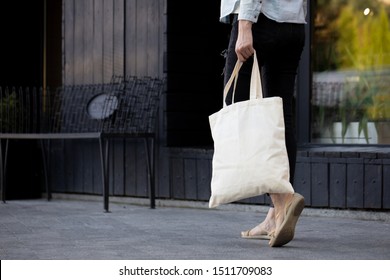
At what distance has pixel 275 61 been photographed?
15.6ft

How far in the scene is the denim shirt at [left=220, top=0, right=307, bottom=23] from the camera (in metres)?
4.53

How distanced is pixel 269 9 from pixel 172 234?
5.02 feet

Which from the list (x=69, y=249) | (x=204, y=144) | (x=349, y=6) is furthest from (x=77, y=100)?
(x=69, y=249)

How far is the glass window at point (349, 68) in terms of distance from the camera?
7.14 m

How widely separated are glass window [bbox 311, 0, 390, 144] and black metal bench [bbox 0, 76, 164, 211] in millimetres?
1333

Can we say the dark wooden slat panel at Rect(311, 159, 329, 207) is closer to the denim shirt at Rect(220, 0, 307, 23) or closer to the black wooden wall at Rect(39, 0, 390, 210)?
the black wooden wall at Rect(39, 0, 390, 210)

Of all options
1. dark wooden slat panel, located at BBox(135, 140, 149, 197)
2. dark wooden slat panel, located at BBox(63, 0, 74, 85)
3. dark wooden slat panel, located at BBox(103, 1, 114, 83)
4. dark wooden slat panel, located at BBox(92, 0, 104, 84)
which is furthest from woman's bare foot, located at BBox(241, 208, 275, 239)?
dark wooden slat panel, located at BBox(63, 0, 74, 85)

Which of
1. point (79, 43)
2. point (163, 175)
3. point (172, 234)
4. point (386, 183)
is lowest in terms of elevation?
point (172, 234)

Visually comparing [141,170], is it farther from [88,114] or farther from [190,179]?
[88,114]

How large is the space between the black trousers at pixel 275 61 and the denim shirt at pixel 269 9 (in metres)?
A: 0.04

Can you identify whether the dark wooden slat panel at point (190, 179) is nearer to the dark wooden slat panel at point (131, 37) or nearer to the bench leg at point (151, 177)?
the bench leg at point (151, 177)

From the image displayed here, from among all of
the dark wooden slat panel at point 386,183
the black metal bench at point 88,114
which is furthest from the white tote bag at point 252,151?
the black metal bench at point 88,114

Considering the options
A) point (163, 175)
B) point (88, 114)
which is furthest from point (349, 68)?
point (88, 114)

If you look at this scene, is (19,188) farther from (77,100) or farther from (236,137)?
(236,137)
